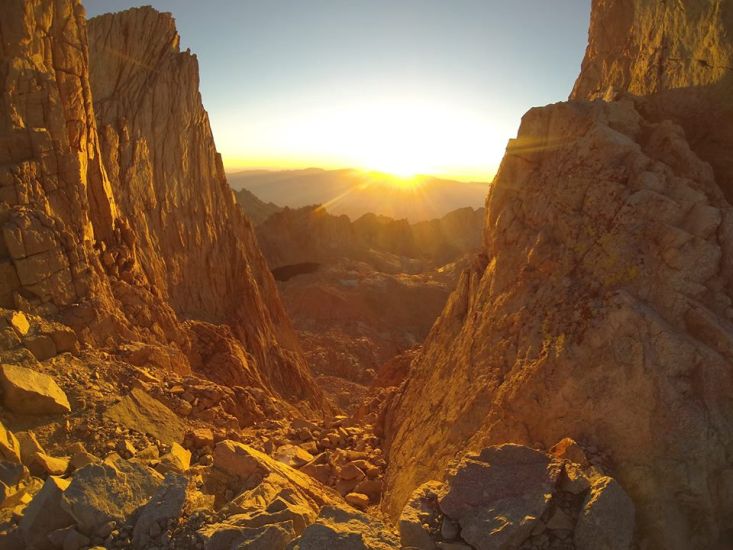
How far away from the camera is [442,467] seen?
7.19m

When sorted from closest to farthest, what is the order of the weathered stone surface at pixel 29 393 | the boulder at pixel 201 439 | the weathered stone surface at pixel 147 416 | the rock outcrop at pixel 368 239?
the weathered stone surface at pixel 29 393 < the weathered stone surface at pixel 147 416 < the boulder at pixel 201 439 < the rock outcrop at pixel 368 239

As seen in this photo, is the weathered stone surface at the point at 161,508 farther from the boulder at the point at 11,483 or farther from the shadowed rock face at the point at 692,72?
the shadowed rock face at the point at 692,72

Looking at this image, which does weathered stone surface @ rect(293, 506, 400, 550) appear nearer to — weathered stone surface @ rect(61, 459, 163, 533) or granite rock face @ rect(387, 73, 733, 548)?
weathered stone surface @ rect(61, 459, 163, 533)

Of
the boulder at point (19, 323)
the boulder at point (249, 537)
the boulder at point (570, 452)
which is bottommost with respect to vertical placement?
the boulder at point (249, 537)

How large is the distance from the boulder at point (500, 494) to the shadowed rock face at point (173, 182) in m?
10.9

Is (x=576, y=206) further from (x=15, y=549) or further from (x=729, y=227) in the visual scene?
(x=15, y=549)

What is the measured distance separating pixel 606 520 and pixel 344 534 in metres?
2.27

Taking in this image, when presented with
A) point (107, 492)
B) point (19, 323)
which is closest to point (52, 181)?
point (19, 323)

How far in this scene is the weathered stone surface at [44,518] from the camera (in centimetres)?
446

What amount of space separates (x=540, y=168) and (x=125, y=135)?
1223cm

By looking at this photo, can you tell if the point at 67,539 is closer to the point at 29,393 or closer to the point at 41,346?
the point at 29,393

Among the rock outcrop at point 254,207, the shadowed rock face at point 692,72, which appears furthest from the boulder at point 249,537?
the rock outcrop at point 254,207

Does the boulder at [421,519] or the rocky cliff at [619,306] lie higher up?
the rocky cliff at [619,306]

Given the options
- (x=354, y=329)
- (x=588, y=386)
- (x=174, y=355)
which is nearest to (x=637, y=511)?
(x=588, y=386)
